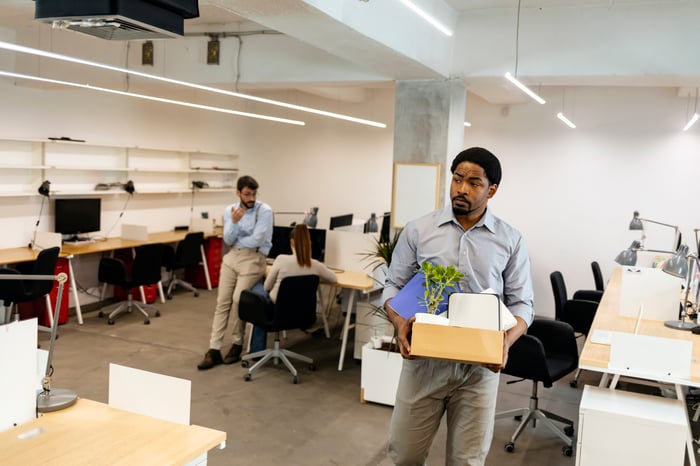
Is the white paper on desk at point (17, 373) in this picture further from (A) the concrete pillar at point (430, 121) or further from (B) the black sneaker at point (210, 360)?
(A) the concrete pillar at point (430, 121)

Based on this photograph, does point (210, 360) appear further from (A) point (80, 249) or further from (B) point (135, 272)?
(A) point (80, 249)

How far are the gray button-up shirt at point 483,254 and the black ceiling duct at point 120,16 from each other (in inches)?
50.3

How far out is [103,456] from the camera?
2232 millimetres

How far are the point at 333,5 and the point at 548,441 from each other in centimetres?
323

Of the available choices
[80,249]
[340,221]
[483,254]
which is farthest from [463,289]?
[340,221]

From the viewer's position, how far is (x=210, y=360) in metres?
5.87

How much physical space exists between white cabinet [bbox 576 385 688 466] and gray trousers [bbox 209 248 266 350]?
332 centimetres

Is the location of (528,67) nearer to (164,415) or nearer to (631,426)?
(631,426)

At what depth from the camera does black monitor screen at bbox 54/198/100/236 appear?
7516 mm

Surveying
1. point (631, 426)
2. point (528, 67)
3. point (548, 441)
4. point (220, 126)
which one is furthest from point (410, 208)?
point (220, 126)

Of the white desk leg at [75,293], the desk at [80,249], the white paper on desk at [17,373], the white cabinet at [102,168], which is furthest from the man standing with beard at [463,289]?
the white cabinet at [102,168]

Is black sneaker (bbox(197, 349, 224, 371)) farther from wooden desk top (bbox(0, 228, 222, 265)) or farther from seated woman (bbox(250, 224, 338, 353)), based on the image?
wooden desk top (bbox(0, 228, 222, 265))

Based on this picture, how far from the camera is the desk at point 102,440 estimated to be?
7.28ft

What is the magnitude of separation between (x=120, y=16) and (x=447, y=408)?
188cm
